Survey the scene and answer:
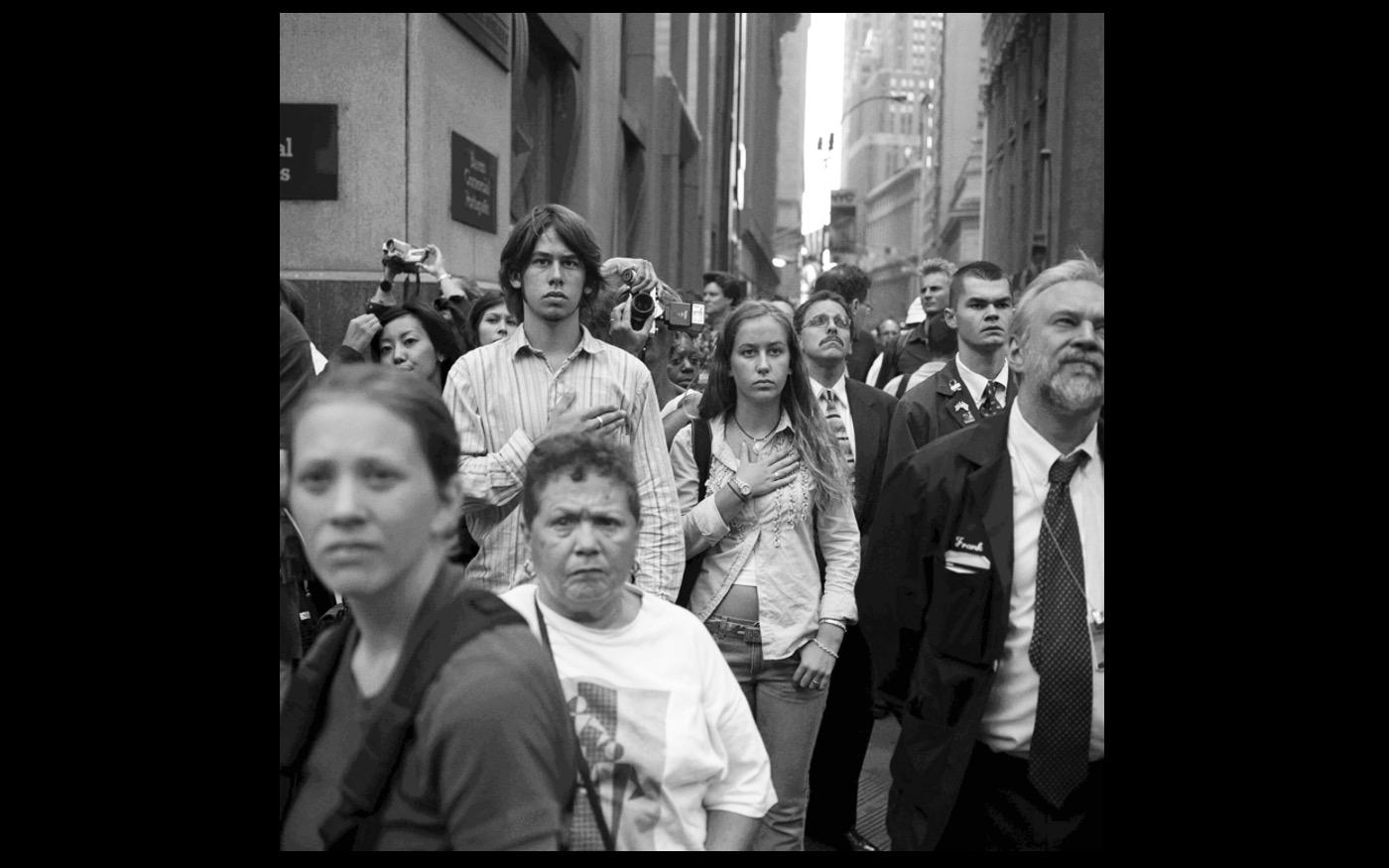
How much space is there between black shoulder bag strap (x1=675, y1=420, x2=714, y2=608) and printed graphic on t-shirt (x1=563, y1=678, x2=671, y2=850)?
1752mm

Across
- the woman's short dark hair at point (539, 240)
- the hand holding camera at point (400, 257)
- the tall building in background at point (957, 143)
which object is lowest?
the woman's short dark hair at point (539, 240)

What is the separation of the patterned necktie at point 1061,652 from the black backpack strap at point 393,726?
136 cm

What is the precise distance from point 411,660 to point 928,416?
3.72 metres

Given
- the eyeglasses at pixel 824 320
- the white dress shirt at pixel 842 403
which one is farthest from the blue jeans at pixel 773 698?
the eyeglasses at pixel 824 320

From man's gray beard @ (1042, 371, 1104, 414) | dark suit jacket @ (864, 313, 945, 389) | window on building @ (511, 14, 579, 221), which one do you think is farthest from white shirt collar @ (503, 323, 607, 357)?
window on building @ (511, 14, 579, 221)

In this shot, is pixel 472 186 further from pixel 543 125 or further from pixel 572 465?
pixel 543 125

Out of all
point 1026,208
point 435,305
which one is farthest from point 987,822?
point 1026,208

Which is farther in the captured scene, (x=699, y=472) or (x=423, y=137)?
(x=423, y=137)

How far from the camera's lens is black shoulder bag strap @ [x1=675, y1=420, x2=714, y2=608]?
459cm

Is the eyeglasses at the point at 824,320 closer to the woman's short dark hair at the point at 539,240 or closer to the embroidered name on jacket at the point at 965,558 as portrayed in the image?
Result: the woman's short dark hair at the point at 539,240

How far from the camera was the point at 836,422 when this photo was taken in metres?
5.79

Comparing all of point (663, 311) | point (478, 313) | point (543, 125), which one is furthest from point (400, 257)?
point (543, 125)

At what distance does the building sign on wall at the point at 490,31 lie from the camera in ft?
30.2
